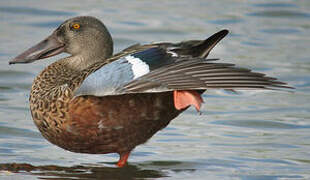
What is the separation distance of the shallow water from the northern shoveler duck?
1.48 ft

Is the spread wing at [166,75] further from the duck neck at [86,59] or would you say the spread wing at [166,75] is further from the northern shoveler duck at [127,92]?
the duck neck at [86,59]

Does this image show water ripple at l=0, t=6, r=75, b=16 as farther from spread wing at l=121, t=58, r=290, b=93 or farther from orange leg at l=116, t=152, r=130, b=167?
spread wing at l=121, t=58, r=290, b=93

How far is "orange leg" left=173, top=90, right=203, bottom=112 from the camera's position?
250 inches

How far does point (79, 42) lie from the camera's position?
24.5ft

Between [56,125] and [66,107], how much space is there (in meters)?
0.22

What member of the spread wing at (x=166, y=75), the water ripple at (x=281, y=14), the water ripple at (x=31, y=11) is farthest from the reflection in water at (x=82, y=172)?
the water ripple at (x=281, y=14)

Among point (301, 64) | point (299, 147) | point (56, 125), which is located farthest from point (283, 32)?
point (56, 125)

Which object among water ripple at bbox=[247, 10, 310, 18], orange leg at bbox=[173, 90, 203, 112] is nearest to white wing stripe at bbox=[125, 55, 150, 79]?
orange leg at bbox=[173, 90, 203, 112]

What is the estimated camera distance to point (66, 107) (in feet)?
21.7

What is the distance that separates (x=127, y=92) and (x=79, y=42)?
4.99 ft

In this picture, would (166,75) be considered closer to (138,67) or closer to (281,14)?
(138,67)

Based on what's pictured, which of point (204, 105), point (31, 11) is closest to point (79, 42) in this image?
point (204, 105)

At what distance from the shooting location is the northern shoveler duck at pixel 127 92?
20.0 feet

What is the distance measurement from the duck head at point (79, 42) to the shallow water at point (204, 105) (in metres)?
1.02
